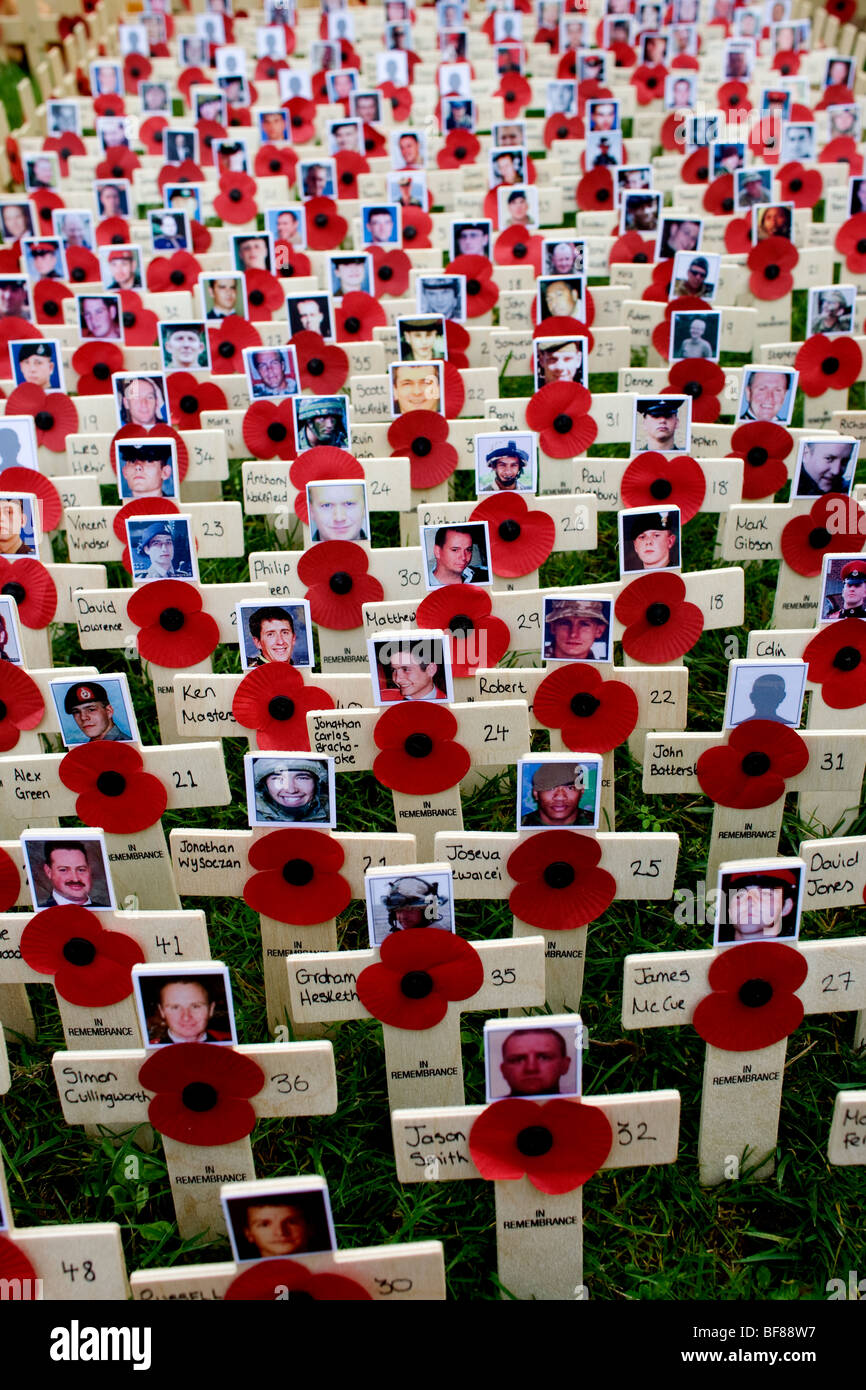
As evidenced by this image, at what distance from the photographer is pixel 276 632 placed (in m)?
3.11

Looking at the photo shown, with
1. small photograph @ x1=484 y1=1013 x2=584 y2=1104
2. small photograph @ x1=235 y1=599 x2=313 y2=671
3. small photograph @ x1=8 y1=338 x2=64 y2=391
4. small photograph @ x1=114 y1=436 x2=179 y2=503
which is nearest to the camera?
small photograph @ x1=484 y1=1013 x2=584 y2=1104

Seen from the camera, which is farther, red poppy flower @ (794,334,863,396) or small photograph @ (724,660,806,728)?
red poppy flower @ (794,334,863,396)

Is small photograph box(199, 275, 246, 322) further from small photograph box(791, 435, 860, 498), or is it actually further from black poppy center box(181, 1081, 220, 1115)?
black poppy center box(181, 1081, 220, 1115)

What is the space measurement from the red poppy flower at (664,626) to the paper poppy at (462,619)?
0.32 meters

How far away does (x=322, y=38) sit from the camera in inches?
360

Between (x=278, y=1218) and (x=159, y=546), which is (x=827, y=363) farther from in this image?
(x=278, y=1218)

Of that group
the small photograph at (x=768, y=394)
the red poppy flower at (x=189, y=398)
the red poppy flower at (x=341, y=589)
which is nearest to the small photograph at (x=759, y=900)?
the red poppy flower at (x=341, y=589)

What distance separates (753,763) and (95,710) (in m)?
1.38

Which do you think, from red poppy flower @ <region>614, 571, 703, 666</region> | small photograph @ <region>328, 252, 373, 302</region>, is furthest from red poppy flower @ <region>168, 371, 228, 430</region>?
red poppy flower @ <region>614, 571, 703, 666</region>

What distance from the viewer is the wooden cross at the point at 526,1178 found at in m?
2.23

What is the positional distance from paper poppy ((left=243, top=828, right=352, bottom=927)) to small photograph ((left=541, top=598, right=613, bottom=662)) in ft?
2.37

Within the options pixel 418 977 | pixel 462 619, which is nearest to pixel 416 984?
pixel 418 977

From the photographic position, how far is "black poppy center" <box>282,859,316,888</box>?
2654 mm

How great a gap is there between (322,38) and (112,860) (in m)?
7.85
